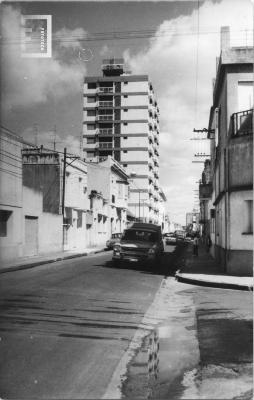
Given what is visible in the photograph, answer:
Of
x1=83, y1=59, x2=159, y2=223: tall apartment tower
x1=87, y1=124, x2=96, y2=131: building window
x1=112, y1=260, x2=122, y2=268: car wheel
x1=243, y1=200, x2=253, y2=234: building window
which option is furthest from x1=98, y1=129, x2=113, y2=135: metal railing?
x1=243, y1=200, x2=253, y2=234: building window

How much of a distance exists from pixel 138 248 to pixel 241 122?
6999 millimetres

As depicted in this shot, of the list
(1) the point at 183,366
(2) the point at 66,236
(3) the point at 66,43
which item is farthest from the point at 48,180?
(1) the point at 183,366

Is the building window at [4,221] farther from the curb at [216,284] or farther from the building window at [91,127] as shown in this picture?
the building window at [91,127]

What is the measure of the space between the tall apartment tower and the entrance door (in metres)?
59.5

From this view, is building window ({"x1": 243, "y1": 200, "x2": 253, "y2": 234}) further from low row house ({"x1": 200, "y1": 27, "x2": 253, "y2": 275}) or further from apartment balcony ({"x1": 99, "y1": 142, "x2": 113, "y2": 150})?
apartment balcony ({"x1": 99, "y1": 142, "x2": 113, "y2": 150})

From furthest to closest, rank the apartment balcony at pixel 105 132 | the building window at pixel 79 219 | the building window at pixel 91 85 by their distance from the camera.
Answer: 1. the building window at pixel 91 85
2. the apartment balcony at pixel 105 132
3. the building window at pixel 79 219

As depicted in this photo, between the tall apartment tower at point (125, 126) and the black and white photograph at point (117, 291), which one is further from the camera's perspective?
the tall apartment tower at point (125, 126)

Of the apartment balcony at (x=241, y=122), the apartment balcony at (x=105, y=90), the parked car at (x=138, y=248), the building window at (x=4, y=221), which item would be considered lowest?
the parked car at (x=138, y=248)

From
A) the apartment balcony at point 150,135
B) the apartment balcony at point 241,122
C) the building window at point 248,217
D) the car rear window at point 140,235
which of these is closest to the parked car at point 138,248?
the car rear window at point 140,235

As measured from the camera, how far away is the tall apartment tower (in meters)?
87.5

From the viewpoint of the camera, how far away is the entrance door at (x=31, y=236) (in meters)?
25.8

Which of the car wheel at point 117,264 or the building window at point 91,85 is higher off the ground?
the building window at point 91,85

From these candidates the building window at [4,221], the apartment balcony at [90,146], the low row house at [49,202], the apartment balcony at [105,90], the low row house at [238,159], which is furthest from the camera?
the apartment balcony at [90,146]

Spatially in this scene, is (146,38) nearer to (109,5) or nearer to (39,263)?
(109,5)
